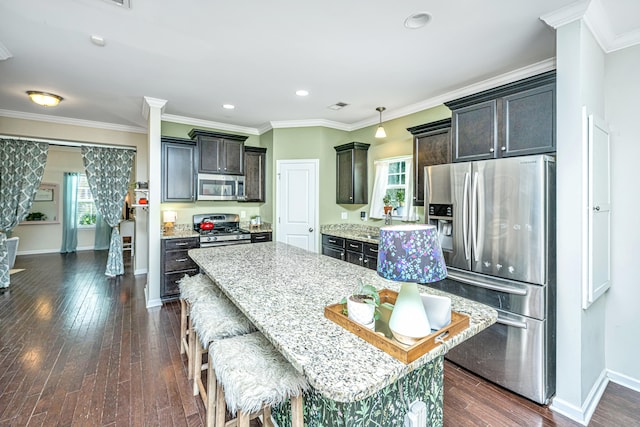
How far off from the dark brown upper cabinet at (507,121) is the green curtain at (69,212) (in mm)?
9429

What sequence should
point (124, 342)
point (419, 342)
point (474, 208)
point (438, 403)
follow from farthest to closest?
point (124, 342)
point (474, 208)
point (438, 403)
point (419, 342)

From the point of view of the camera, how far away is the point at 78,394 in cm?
215

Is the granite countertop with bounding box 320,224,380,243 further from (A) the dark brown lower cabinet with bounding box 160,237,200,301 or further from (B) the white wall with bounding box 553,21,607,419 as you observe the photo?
(B) the white wall with bounding box 553,21,607,419

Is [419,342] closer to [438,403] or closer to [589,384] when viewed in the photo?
[438,403]

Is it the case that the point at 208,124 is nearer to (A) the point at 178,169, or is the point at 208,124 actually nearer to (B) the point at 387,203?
(A) the point at 178,169

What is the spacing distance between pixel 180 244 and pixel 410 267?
3899mm

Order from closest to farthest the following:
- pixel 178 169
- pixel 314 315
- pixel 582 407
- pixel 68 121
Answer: pixel 314 315 < pixel 582 407 < pixel 178 169 < pixel 68 121

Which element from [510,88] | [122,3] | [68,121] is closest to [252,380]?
[122,3]

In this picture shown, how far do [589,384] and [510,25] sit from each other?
2.70m

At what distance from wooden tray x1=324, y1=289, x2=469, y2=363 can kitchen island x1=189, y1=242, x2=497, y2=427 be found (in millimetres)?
20

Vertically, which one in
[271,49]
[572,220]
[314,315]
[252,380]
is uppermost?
[271,49]

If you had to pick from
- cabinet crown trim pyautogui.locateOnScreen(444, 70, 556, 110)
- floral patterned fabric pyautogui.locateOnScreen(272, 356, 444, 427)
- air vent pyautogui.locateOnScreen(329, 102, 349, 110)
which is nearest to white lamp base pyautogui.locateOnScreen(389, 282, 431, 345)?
floral patterned fabric pyautogui.locateOnScreen(272, 356, 444, 427)

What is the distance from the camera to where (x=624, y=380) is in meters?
2.34

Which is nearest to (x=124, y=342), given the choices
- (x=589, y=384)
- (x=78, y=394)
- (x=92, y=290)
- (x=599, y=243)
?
(x=78, y=394)
